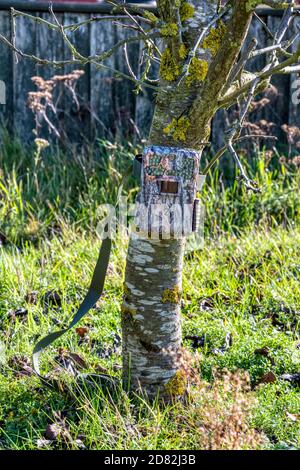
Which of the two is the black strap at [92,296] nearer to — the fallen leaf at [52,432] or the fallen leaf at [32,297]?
the fallen leaf at [52,432]

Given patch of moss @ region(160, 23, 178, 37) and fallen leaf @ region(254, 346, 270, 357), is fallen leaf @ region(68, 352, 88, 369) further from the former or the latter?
patch of moss @ region(160, 23, 178, 37)

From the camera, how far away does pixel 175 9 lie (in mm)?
3002

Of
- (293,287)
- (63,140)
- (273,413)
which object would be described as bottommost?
(273,413)

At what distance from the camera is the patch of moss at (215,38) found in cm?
314

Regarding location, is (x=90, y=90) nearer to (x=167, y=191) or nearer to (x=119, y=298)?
(x=119, y=298)

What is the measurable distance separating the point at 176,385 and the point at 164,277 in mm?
504

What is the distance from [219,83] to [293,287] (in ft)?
6.34

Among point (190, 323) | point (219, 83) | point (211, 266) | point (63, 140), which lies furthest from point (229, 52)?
point (63, 140)

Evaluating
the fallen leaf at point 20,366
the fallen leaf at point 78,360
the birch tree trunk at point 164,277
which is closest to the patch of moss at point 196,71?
the birch tree trunk at point 164,277

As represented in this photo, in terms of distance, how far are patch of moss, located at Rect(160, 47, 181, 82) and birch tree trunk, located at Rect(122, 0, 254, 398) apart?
19 millimetres

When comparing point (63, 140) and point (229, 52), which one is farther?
point (63, 140)

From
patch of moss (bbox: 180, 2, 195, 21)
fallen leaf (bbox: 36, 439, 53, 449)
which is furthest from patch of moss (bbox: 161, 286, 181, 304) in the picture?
patch of moss (bbox: 180, 2, 195, 21)

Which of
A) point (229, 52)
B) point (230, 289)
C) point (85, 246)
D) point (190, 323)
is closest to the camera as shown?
point (229, 52)

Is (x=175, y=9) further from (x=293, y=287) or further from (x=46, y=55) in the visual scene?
(x=46, y=55)
